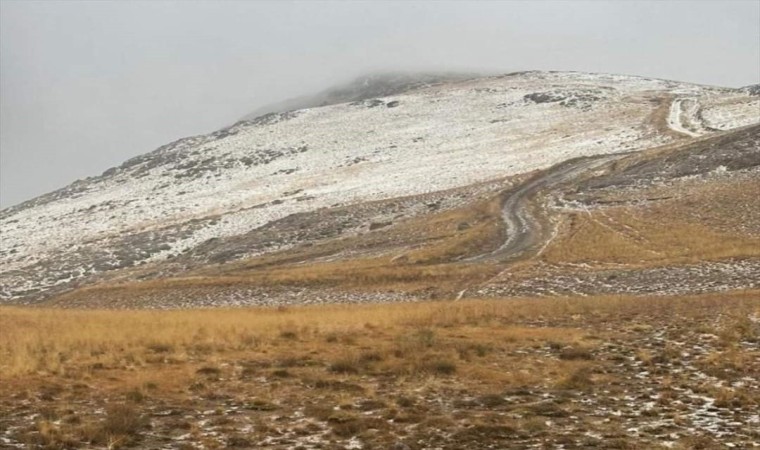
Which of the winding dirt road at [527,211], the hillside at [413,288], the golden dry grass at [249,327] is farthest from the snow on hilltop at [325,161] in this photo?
the golden dry grass at [249,327]

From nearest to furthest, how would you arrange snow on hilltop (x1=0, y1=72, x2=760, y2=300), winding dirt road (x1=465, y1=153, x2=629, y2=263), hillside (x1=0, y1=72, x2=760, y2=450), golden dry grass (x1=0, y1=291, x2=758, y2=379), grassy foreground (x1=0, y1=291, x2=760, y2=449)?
grassy foreground (x1=0, y1=291, x2=760, y2=449), hillside (x1=0, y1=72, x2=760, y2=450), golden dry grass (x1=0, y1=291, x2=758, y2=379), winding dirt road (x1=465, y1=153, x2=629, y2=263), snow on hilltop (x1=0, y1=72, x2=760, y2=300)

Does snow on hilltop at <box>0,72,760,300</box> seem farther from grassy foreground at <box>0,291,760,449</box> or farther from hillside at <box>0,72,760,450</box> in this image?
grassy foreground at <box>0,291,760,449</box>

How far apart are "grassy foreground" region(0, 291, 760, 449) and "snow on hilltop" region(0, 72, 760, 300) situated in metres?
43.8

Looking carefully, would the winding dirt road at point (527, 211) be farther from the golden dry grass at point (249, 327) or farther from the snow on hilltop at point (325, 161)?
the golden dry grass at point (249, 327)

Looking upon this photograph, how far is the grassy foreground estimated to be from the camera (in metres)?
11.5

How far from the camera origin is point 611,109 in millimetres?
104562

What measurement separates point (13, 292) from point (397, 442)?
56211 millimetres

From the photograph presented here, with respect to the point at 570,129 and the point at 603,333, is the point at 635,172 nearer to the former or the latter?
the point at 570,129

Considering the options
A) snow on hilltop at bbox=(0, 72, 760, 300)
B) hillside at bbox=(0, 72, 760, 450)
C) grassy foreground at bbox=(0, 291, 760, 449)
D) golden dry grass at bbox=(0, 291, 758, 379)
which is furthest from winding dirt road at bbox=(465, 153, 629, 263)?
grassy foreground at bbox=(0, 291, 760, 449)

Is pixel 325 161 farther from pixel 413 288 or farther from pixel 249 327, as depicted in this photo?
pixel 249 327

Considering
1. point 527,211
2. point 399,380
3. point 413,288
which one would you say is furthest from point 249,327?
point 527,211

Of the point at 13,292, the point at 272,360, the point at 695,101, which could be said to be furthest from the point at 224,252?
the point at 695,101

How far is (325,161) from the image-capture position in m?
98.4

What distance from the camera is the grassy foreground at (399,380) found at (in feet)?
37.7
